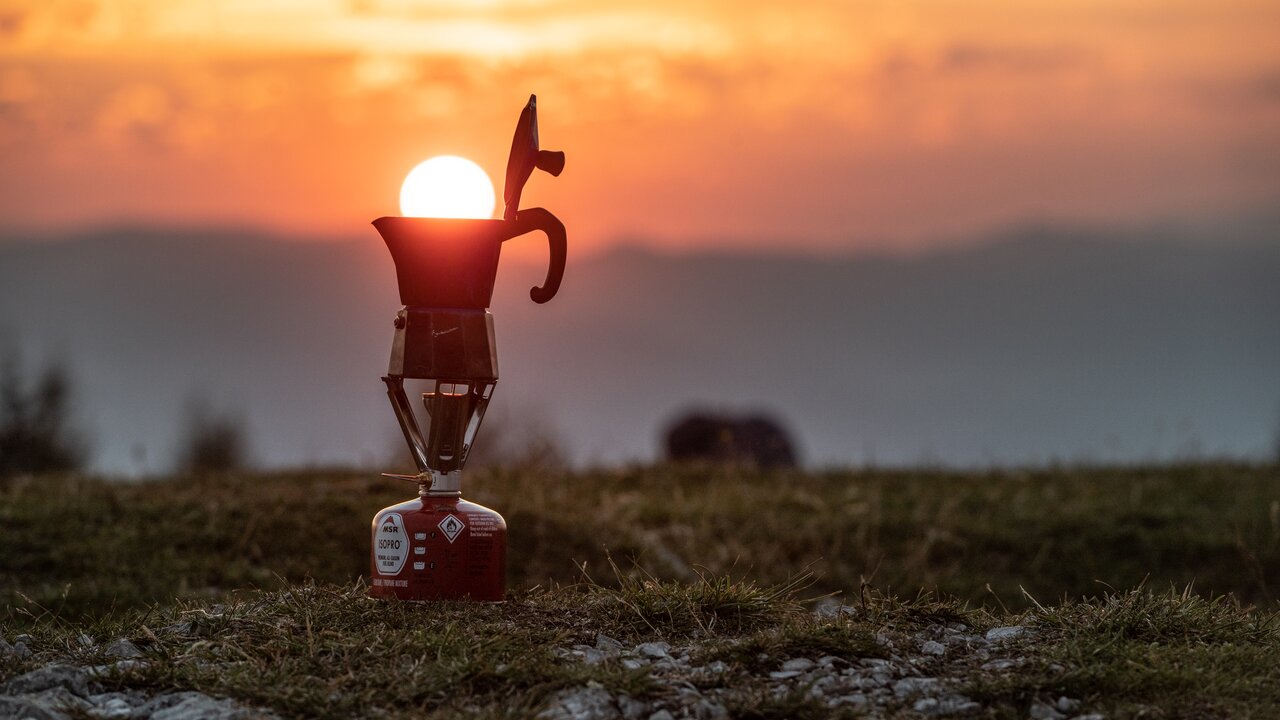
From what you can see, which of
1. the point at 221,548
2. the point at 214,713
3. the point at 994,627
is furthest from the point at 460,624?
the point at 221,548

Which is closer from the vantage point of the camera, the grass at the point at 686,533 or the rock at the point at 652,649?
the rock at the point at 652,649

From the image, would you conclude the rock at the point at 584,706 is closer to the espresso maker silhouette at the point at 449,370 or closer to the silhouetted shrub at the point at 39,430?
the espresso maker silhouette at the point at 449,370

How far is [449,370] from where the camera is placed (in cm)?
586

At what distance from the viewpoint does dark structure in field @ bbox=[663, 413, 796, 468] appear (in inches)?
765

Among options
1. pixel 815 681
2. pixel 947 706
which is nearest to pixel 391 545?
pixel 815 681

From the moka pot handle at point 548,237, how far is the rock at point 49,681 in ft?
7.73

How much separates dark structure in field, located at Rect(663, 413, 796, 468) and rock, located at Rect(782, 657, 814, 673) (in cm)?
1412

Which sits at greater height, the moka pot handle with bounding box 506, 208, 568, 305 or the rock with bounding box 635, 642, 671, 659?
the moka pot handle with bounding box 506, 208, 568, 305

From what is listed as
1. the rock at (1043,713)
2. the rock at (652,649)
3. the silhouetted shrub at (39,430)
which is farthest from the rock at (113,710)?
the silhouetted shrub at (39,430)

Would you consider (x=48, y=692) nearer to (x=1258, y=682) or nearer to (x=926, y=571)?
(x=1258, y=682)

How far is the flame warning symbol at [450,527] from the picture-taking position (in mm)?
5695

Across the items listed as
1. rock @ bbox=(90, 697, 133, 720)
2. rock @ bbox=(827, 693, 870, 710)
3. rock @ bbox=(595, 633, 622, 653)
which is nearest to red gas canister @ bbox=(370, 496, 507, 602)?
rock @ bbox=(595, 633, 622, 653)

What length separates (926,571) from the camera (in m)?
10.2

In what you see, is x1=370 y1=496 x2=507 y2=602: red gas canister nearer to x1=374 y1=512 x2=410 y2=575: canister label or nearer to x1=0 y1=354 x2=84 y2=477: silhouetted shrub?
x1=374 y1=512 x2=410 y2=575: canister label
